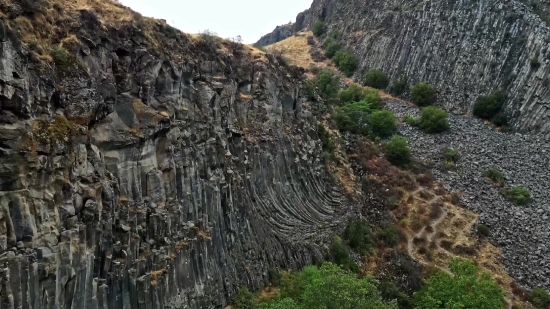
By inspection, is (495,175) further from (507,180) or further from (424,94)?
(424,94)

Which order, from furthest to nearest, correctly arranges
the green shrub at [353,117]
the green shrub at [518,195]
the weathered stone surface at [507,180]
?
the green shrub at [353,117], the green shrub at [518,195], the weathered stone surface at [507,180]

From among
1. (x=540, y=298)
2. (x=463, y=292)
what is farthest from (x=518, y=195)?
(x=463, y=292)

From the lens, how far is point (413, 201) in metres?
38.1

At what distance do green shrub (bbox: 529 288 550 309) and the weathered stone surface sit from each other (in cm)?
117

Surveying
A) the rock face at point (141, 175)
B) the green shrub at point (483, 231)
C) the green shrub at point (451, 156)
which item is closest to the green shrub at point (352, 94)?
the green shrub at point (451, 156)

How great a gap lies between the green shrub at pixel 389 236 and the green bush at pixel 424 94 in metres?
26.0

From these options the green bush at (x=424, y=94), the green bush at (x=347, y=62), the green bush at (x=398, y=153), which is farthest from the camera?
the green bush at (x=347, y=62)

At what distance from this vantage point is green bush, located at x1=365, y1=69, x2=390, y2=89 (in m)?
61.1

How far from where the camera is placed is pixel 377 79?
200 feet

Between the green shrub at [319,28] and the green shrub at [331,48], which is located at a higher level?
the green shrub at [319,28]

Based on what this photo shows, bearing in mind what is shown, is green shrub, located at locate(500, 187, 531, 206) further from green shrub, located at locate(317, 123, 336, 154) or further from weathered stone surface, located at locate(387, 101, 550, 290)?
green shrub, located at locate(317, 123, 336, 154)

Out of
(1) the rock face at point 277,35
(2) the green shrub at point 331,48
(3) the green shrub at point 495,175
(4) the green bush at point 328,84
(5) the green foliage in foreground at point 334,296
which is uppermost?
(1) the rock face at point 277,35

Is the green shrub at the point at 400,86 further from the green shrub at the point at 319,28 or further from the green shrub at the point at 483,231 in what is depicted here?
the green shrub at the point at 483,231

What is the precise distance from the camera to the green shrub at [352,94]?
56625mm
